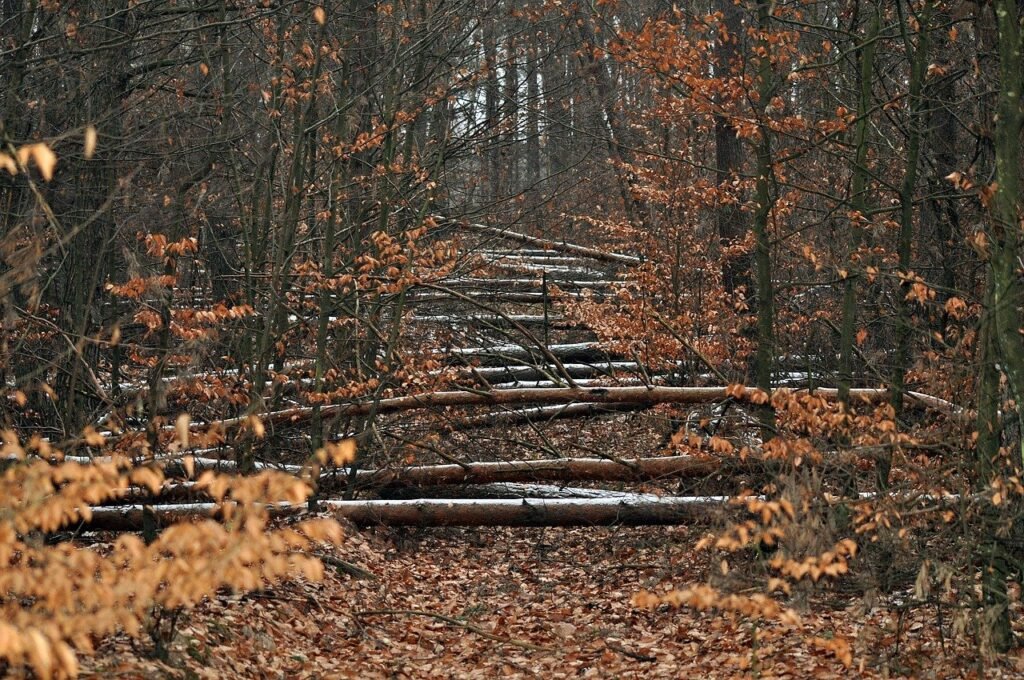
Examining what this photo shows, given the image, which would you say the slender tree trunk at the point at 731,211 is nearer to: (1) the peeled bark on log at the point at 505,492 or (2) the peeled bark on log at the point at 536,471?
(2) the peeled bark on log at the point at 536,471

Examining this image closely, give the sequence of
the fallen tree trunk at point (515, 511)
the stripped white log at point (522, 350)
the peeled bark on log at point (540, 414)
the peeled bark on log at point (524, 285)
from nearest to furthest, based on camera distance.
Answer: the fallen tree trunk at point (515, 511)
the peeled bark on log at point (540, 414)
the stripped white log at point (522, 350)
the peeled bark on log at point (524, 285)

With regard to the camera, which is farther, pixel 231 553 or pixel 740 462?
pixel 740 462

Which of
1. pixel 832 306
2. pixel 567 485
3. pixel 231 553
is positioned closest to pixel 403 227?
pixel 567 485

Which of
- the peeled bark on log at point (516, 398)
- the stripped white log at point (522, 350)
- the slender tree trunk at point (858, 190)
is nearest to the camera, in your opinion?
the slender tree trunk at point (858, 190)

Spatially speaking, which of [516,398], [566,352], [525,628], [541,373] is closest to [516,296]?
[566,352]

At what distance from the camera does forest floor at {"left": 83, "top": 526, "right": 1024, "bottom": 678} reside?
7531 millimetres

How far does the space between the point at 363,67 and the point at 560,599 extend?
667cm

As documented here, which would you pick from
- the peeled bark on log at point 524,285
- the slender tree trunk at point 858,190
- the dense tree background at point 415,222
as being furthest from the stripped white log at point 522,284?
the slender tree trunk at point 858,190

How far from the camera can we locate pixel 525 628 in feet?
30.9

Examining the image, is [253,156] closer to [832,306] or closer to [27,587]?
[832,306]

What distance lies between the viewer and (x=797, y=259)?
14.1m

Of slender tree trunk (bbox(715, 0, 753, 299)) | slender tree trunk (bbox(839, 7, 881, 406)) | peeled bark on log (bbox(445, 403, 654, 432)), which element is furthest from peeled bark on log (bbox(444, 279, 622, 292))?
slender tree trunk (bbox(839, 7, 881, 406))

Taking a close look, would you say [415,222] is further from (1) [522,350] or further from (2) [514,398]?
(1) [522,350]

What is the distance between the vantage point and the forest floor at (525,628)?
753 centimetres
